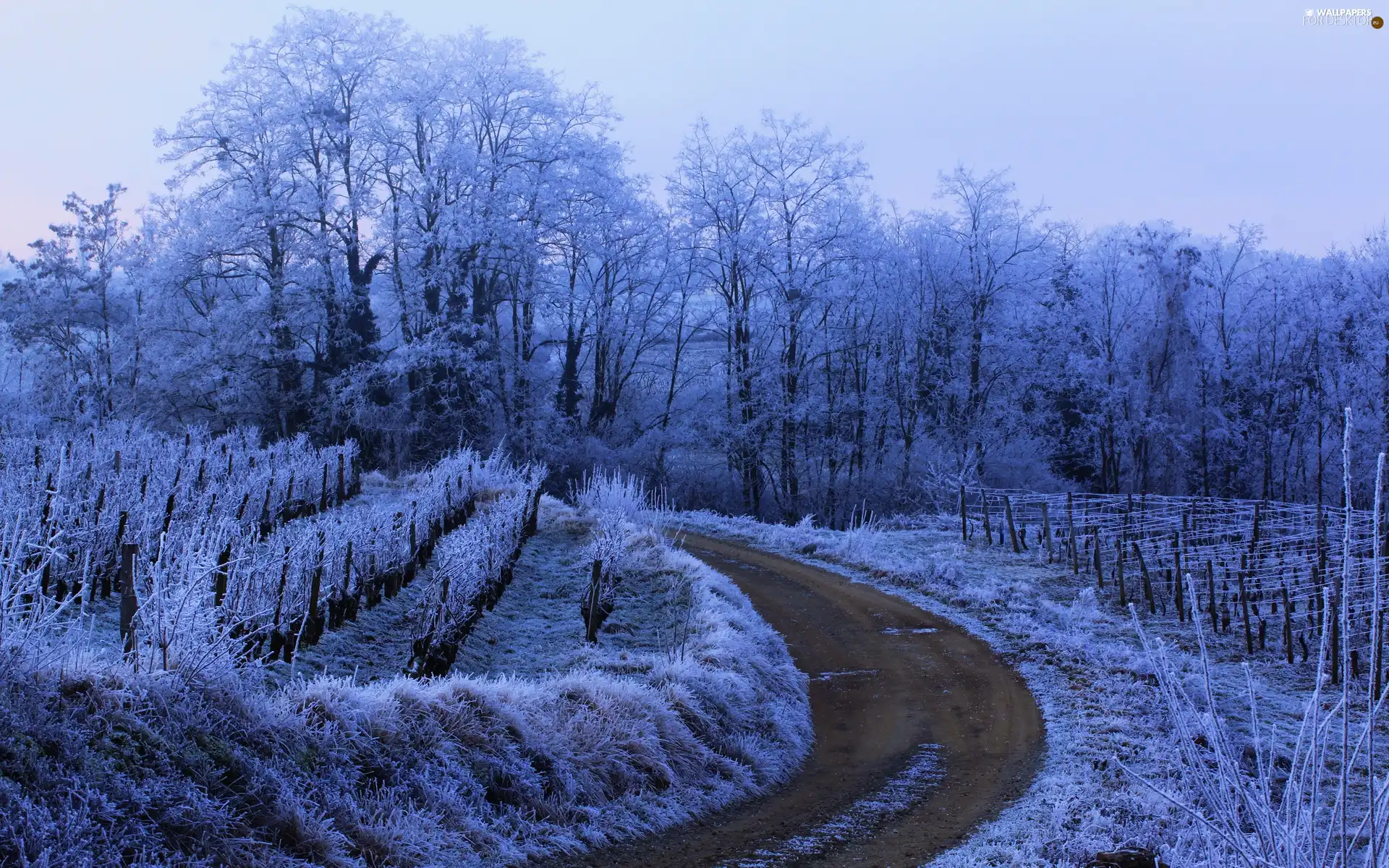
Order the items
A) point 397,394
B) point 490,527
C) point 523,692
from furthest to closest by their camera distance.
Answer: point 397,394 < point 490,527 < point 523,692

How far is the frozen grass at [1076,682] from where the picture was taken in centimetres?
724

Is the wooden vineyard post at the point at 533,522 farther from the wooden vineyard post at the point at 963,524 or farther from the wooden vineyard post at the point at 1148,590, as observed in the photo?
the wooden vineyard post at the point at 1148,590

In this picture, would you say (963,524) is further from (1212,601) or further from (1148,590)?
(1212,601)

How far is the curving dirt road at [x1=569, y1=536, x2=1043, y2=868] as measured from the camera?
7.13 metres

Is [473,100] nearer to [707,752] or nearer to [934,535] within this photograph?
[934,535]

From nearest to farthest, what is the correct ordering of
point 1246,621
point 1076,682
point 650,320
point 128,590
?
point 128,590
point 1076,682
point 1246,621
point 650,320

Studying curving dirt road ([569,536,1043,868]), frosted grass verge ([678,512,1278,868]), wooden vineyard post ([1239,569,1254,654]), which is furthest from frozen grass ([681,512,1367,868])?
curving dirt road ([569,536,1043,868])

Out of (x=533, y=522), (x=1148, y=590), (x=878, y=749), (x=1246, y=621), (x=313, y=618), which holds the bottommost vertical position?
(x=878, y=749)

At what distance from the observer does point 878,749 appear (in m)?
10.1

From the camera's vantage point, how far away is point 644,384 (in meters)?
41.5

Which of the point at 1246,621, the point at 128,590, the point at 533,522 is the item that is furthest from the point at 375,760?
the point at 533,522

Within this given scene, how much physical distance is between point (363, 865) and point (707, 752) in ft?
12.3

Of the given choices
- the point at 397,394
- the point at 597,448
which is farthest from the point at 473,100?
the point at 597,448

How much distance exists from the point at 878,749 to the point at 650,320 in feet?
94.9
